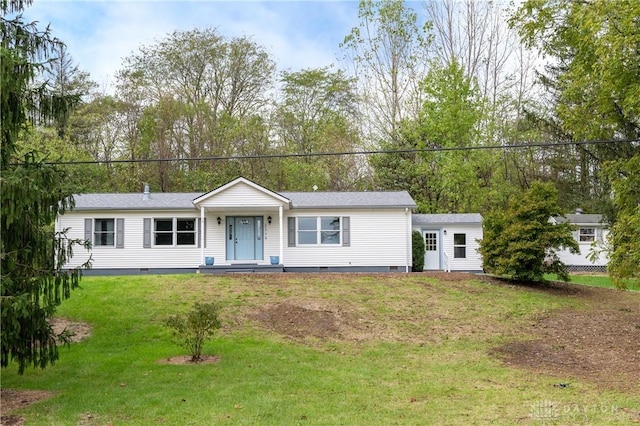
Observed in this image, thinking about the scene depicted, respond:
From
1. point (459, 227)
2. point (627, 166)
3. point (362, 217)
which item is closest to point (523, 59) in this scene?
point (459, 227)

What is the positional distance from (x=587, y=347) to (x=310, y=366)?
6080 mm

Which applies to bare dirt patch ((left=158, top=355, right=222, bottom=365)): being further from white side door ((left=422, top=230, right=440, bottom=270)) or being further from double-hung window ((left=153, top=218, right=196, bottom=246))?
white side door ((left=422, top=230, right=440, bottom=270))

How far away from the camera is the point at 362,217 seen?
20.3 m

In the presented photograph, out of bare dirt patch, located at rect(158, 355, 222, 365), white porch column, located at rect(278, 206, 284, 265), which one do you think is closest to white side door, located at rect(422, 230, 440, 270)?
white porch column, located at rect(278, 206, 284, 265)

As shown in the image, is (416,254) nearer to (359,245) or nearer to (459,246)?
(459,246)

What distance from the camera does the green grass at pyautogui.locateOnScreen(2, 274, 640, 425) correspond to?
6766mm

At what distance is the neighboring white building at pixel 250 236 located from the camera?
66.2 ft

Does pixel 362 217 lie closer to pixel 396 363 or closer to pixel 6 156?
pixel 396 363

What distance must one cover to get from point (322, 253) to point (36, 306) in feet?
46.2

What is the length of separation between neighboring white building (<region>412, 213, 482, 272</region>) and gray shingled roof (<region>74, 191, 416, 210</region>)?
2.45 meters

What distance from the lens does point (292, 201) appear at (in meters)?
20.7

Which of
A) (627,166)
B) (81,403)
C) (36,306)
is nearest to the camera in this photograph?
(36,306)

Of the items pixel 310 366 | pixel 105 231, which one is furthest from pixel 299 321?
pixel 105 231

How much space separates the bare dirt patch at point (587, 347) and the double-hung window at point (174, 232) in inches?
498
